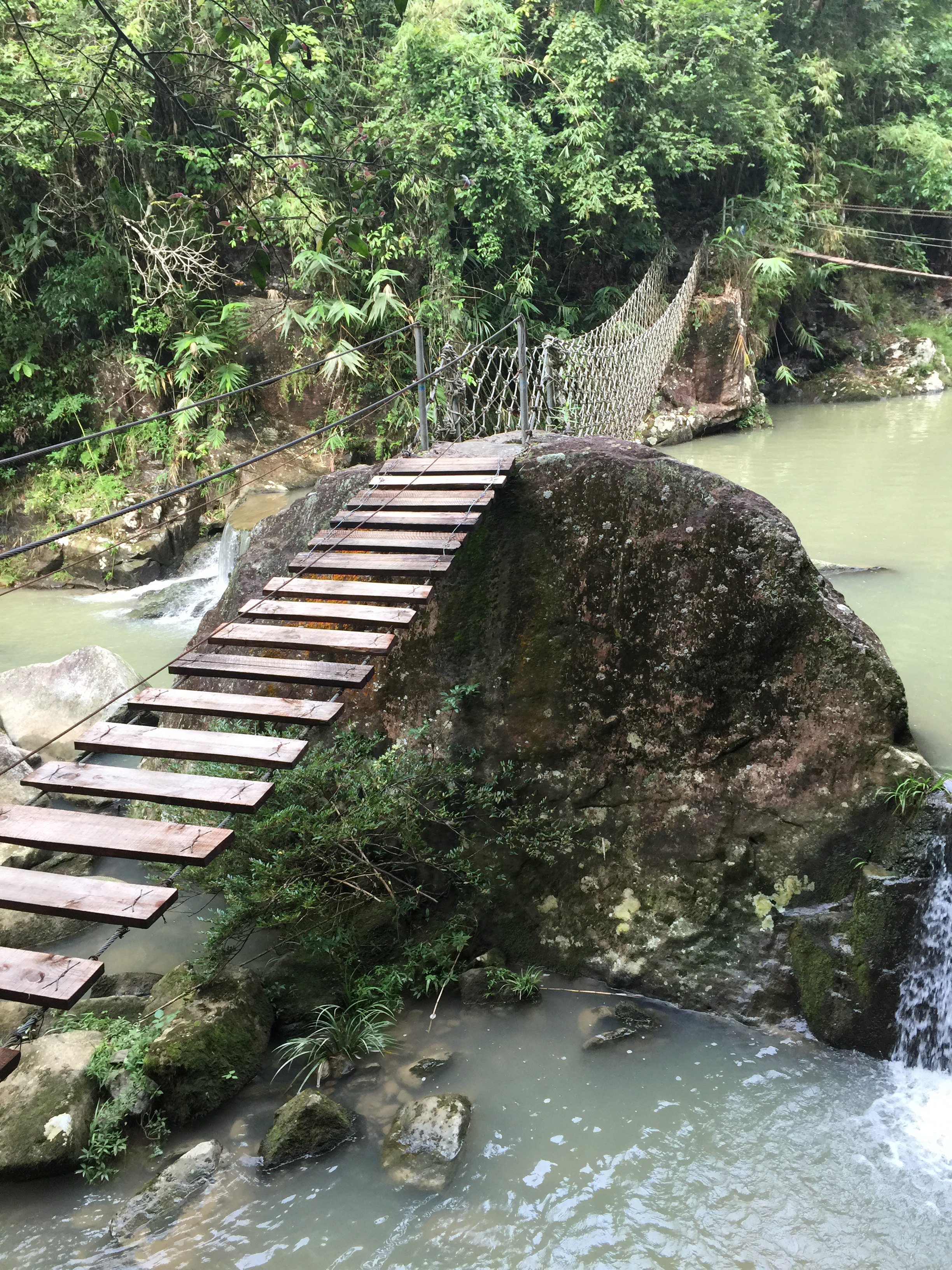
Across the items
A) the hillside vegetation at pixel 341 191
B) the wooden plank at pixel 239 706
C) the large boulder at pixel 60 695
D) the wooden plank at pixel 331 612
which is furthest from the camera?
the hillside vegetation at pixel 341 191

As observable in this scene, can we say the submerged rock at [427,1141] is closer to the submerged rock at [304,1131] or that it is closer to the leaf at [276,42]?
the submerged rock at [304,1131]

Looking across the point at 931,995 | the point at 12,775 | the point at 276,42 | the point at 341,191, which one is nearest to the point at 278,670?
the point at 276,42

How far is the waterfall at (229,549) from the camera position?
23.3ft

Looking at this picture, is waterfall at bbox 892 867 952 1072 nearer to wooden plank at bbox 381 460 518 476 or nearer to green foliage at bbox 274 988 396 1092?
green foliage at bbox 274 988 396 1092

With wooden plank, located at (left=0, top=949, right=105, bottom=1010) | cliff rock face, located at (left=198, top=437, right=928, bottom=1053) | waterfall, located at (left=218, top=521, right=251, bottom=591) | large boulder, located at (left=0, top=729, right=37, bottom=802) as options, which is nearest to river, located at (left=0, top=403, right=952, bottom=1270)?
cliff rock face, located at (left=198, top=437, right=928, bottom=1053)

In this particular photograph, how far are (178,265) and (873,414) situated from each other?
8.04 metres

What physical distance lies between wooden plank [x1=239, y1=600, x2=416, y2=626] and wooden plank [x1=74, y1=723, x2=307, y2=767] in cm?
54

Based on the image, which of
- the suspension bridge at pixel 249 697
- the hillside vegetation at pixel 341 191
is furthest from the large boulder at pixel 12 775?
the hillside vegetation at pixel 341 191

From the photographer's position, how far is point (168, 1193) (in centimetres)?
254

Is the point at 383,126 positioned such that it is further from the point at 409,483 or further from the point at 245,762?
the point at 245,762

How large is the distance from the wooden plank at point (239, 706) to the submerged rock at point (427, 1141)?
1207mm

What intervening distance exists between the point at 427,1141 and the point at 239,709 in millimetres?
1344

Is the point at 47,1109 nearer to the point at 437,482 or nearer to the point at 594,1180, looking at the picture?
the point at 594,1180

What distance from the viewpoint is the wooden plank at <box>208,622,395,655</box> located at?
2.73 m
